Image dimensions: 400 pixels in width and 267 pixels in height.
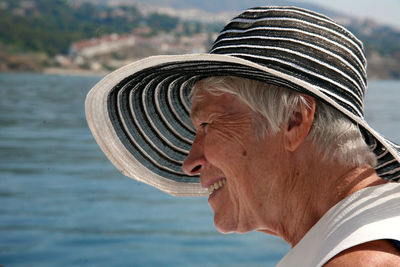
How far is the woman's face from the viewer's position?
1161mm

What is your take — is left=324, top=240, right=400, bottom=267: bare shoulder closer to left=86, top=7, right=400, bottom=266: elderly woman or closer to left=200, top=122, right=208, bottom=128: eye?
left=86, top=7, right=400, bottom=266: elderly woman

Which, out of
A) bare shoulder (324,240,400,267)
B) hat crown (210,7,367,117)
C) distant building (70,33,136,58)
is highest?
hat crown (210,7,367,117)

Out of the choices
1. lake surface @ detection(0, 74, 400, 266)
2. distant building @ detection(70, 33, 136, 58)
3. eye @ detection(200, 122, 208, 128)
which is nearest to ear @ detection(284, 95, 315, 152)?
eye @ detection(200, 122, 208, 128)

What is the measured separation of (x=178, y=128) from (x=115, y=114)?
8.4 inches

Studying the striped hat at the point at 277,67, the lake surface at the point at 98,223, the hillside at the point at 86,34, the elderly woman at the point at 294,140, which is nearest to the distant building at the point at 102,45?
the hillside at the point at 86,34

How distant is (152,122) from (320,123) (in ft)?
2.19

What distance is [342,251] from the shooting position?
93 cm

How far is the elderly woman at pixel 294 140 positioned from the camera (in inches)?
39.7

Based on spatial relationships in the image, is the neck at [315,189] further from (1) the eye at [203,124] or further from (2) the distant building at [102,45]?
(2) the distant building at [102,45]

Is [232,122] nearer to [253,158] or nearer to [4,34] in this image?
[253,158]

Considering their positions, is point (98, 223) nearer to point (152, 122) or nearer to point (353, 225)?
point (152, 122)

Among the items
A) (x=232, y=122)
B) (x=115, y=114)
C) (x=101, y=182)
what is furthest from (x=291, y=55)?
(x=101, y=182)

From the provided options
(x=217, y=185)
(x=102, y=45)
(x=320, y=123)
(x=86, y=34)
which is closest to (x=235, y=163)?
(x=217, y=185)

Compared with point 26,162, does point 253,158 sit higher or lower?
higher
